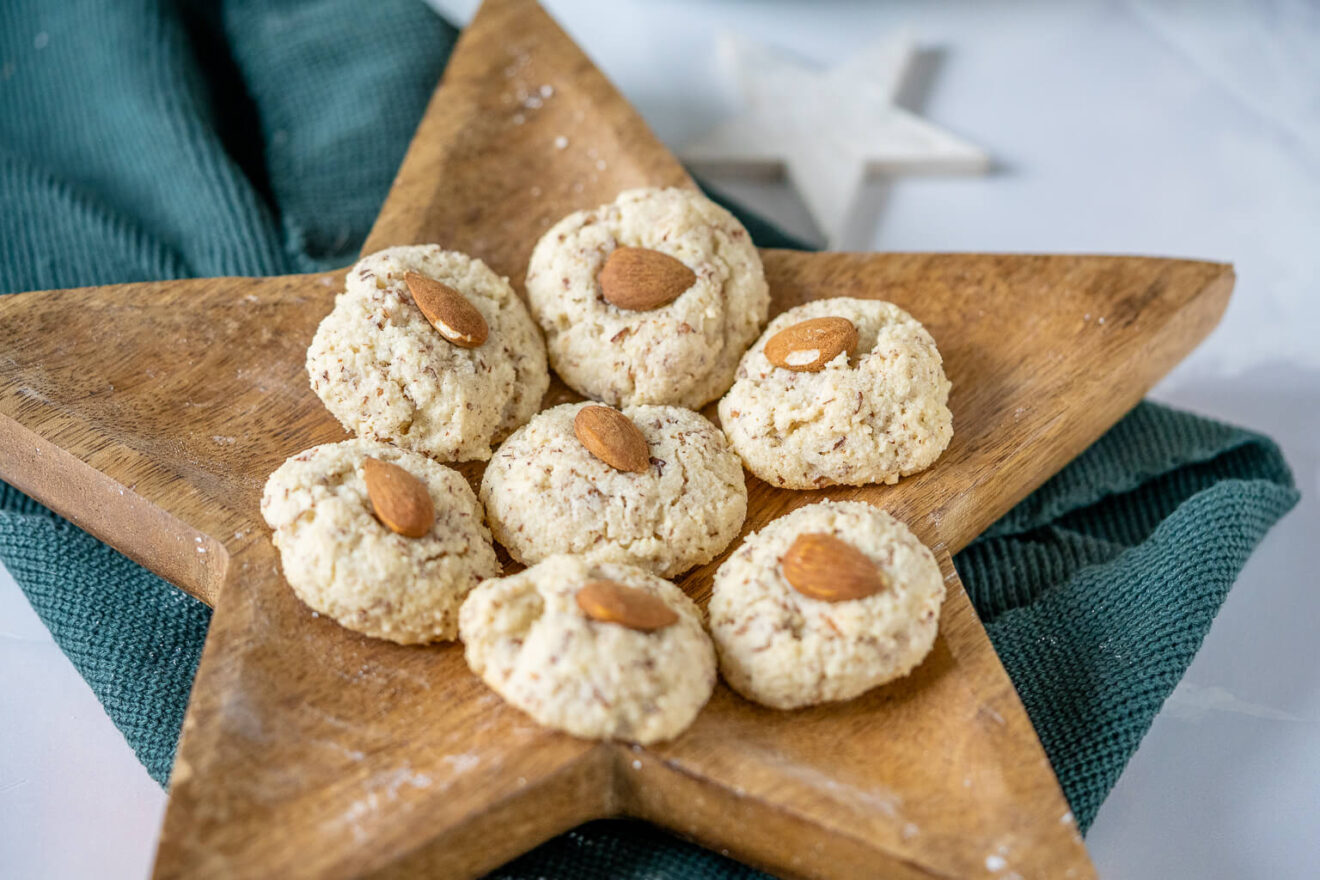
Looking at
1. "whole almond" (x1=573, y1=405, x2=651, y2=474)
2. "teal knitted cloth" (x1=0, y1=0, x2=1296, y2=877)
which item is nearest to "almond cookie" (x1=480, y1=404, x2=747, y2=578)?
"whole almond" (x1=573, y1=405, x2=651, y2=474)

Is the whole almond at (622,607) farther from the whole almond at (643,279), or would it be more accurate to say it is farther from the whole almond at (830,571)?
the whole almond at (643,279)

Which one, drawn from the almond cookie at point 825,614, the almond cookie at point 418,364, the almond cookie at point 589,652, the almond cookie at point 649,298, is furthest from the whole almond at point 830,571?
the almond cookie at point 418,364

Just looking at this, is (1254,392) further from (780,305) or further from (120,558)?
(120,558)

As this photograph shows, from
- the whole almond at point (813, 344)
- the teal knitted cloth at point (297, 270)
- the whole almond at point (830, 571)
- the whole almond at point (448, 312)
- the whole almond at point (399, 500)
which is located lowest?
the teal knitted cloth at point (297, 270)

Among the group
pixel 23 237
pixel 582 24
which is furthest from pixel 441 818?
pixel 582 24

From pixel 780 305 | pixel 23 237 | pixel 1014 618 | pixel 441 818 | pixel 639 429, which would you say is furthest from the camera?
pixel 23 237

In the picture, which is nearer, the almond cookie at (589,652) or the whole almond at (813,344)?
the almond cookie at (589,652)

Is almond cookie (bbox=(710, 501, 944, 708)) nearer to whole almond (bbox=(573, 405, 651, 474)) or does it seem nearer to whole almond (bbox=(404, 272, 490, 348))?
whole almond (bbox=(573, 405, 651, 474))
